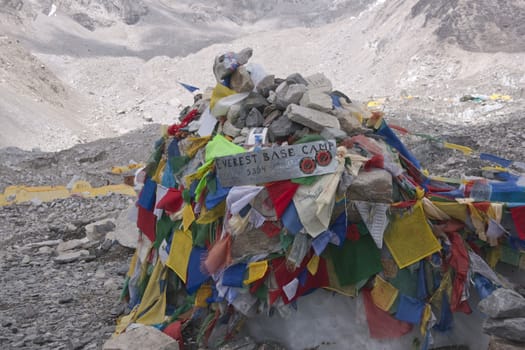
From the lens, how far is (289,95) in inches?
173

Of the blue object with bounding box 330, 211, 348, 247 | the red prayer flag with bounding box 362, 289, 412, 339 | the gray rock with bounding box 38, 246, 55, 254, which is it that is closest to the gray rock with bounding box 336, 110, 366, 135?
the blue object with bounding box 330, 211, 348, 247

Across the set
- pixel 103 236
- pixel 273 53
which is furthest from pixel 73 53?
pixel 103 236

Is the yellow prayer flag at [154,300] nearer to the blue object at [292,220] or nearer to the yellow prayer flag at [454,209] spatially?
the blue object at [292,220]

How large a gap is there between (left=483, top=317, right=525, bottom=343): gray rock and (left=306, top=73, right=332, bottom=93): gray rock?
207 cm

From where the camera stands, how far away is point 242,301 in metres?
4.08

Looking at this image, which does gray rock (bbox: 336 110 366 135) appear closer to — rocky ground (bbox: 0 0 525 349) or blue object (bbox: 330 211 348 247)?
blue object (bbox: 330 211 348 247)

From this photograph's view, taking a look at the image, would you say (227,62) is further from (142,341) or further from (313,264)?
(142,341)

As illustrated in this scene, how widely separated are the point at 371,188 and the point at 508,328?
1142 millimetres

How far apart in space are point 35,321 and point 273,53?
30.1 meters

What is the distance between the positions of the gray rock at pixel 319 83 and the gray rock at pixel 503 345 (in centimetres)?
215

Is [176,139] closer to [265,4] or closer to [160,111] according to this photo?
[160,111]

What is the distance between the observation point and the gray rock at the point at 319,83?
4664mm

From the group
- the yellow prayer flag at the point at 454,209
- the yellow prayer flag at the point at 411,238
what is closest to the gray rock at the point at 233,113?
the yellow prayer flag at the point at 411,238

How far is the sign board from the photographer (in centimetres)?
385
